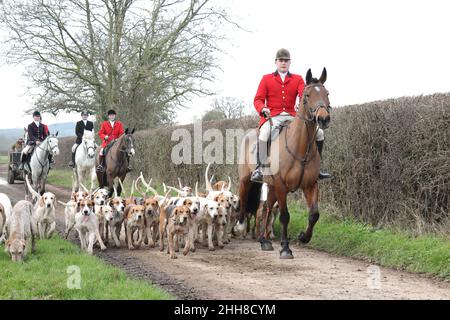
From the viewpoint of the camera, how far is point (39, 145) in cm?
1530

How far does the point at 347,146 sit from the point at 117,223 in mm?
3991

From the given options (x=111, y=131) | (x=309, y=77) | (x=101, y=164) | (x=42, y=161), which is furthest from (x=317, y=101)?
(x=42, y=161)

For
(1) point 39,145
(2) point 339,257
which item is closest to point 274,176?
(2) point 339,257

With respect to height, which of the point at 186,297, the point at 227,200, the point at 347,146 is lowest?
the point at 186,297

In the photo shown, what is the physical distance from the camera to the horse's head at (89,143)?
1526 centimetres

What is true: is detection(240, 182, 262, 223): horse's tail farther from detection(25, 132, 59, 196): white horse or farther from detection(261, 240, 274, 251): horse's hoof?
detection(25, 132, 59, 196): white horse

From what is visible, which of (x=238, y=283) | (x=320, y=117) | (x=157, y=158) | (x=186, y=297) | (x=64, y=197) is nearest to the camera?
(x=186, y=297)

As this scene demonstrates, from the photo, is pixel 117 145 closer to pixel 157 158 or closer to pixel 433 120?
pixel 157 158

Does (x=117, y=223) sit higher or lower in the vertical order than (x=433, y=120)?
lower

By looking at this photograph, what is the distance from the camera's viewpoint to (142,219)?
9.53 meters

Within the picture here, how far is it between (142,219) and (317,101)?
3655 mm

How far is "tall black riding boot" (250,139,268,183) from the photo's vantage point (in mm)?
8727

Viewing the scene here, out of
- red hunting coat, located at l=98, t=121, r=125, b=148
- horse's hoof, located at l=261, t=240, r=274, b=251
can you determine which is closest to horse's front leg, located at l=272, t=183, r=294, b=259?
horse's hoof, located at l=261, t=240, r=274, b=251

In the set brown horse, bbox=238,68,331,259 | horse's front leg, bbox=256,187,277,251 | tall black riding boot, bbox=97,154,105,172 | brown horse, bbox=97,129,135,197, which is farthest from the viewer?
tall black riding boot, bbox=97,154,105,172
